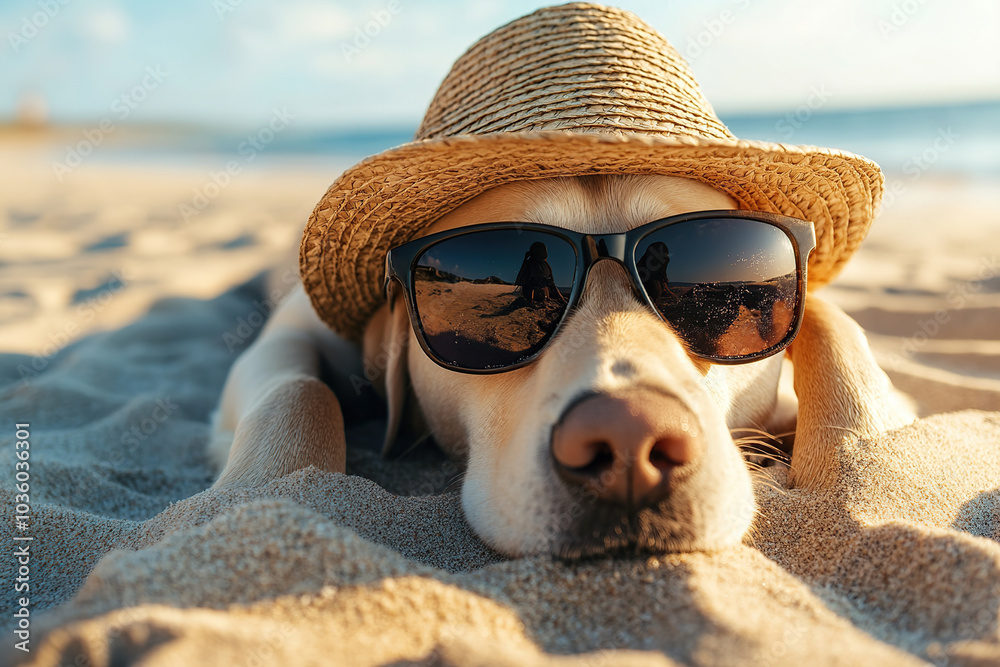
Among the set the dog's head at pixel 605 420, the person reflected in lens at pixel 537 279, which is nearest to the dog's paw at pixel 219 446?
the dog's head at pixel 605 420

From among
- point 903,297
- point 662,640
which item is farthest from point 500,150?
point 903,297

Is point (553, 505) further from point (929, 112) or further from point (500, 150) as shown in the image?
point (929, 112)

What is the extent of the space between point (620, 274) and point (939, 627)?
3.23 feet

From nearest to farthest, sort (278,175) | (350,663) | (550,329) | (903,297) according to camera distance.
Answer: (350,663) < (550,329) < (903,297) < (278,175)

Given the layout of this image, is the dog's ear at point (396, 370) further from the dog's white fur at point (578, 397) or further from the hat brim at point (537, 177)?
the hat brim at point (537, 177)

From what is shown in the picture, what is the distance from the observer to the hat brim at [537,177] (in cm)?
148

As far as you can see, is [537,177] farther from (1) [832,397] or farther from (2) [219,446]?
(2) [219,446]

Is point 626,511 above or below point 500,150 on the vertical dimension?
below

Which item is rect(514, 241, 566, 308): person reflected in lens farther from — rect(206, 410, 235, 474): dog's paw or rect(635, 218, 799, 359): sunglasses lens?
rect(206, 410, 235, 474): dog's paw

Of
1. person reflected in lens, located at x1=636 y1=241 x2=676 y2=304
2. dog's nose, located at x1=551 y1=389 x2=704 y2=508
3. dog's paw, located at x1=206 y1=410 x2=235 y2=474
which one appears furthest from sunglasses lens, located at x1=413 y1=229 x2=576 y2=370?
dog's paw, located at x1=206 y1=410 x2=235 y2=474

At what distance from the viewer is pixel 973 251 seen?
5344 millimetres

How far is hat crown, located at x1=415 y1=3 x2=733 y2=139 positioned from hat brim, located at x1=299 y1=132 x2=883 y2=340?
0.29 feet

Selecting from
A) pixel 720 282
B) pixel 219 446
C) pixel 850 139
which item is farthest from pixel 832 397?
pixel 850 139

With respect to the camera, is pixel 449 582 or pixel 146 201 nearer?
pixel 449 582
